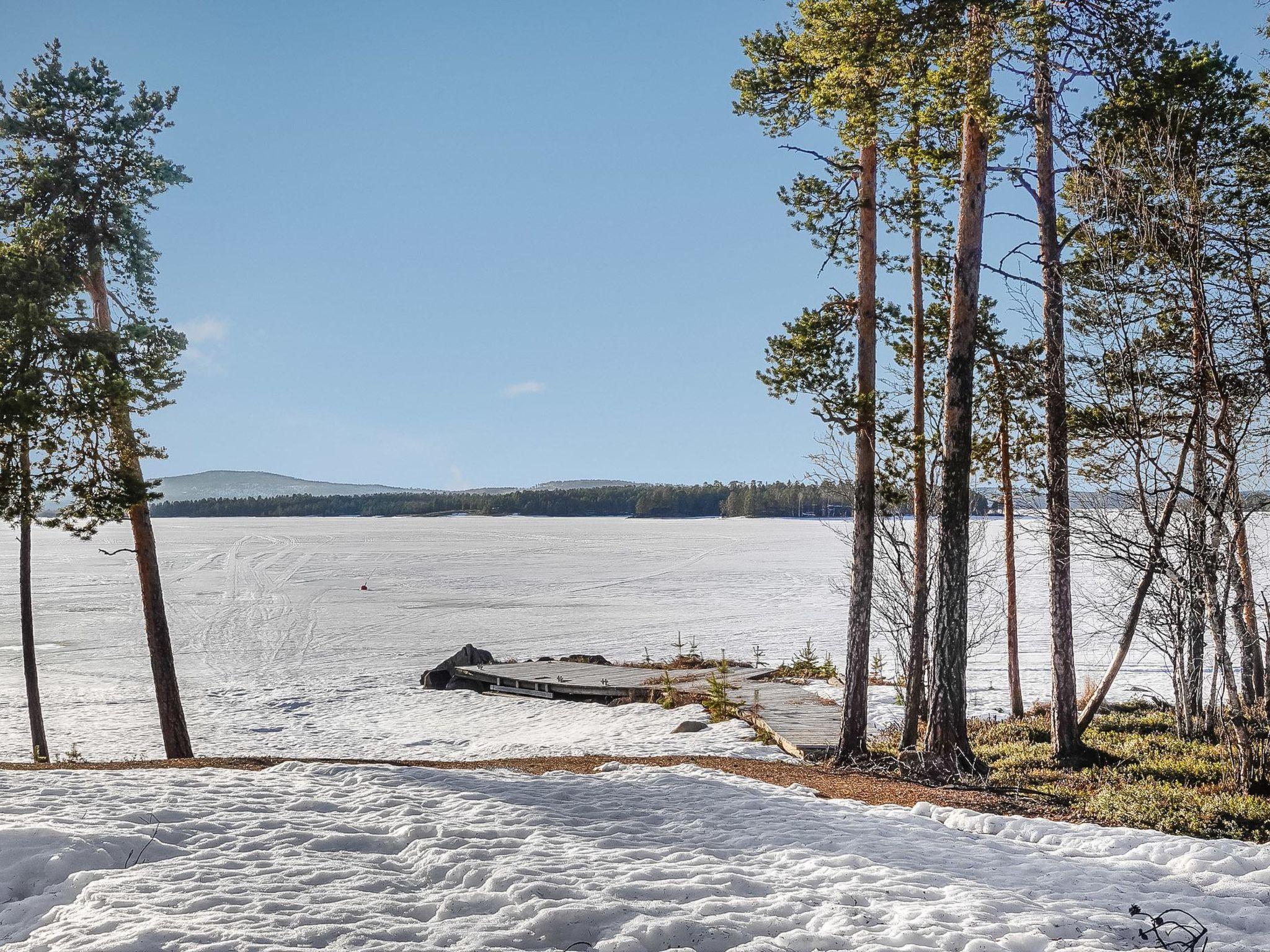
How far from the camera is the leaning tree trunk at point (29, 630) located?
1188cm

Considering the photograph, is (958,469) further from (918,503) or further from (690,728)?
(690,728)

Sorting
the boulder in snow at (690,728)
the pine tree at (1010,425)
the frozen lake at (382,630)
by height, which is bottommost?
the frozen lake at (382,630)

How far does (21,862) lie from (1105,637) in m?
28.1

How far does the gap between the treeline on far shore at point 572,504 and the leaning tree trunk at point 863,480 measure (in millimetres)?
105638

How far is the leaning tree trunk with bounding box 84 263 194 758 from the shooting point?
13.5m

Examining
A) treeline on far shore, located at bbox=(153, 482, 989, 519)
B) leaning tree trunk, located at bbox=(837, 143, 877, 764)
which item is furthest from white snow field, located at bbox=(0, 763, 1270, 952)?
treeline on far shore, located at bbox=(153, 482, 989, 519)

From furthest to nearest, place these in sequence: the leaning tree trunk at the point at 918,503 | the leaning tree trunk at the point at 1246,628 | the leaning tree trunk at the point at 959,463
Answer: the leaning tree trunk at the point at 918,503 → the leaning tree trunk at the point at 959,463 → the leaning tree trunk at the point at 1246,628

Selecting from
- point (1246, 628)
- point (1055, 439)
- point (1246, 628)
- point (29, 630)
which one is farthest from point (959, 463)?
point (29, 630)

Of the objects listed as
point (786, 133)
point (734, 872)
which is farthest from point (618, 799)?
point (786, 133)

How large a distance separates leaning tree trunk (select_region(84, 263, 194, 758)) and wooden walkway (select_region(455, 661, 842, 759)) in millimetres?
7941

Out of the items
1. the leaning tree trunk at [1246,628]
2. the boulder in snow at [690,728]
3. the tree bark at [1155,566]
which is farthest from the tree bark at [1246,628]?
the boulder in snow at [690,728]

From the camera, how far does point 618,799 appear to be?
7930 millimetres

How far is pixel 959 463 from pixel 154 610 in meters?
12.7

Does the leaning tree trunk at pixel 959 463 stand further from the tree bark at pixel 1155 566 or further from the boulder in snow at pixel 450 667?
Result: the boulder in snow at pixel 450 667
